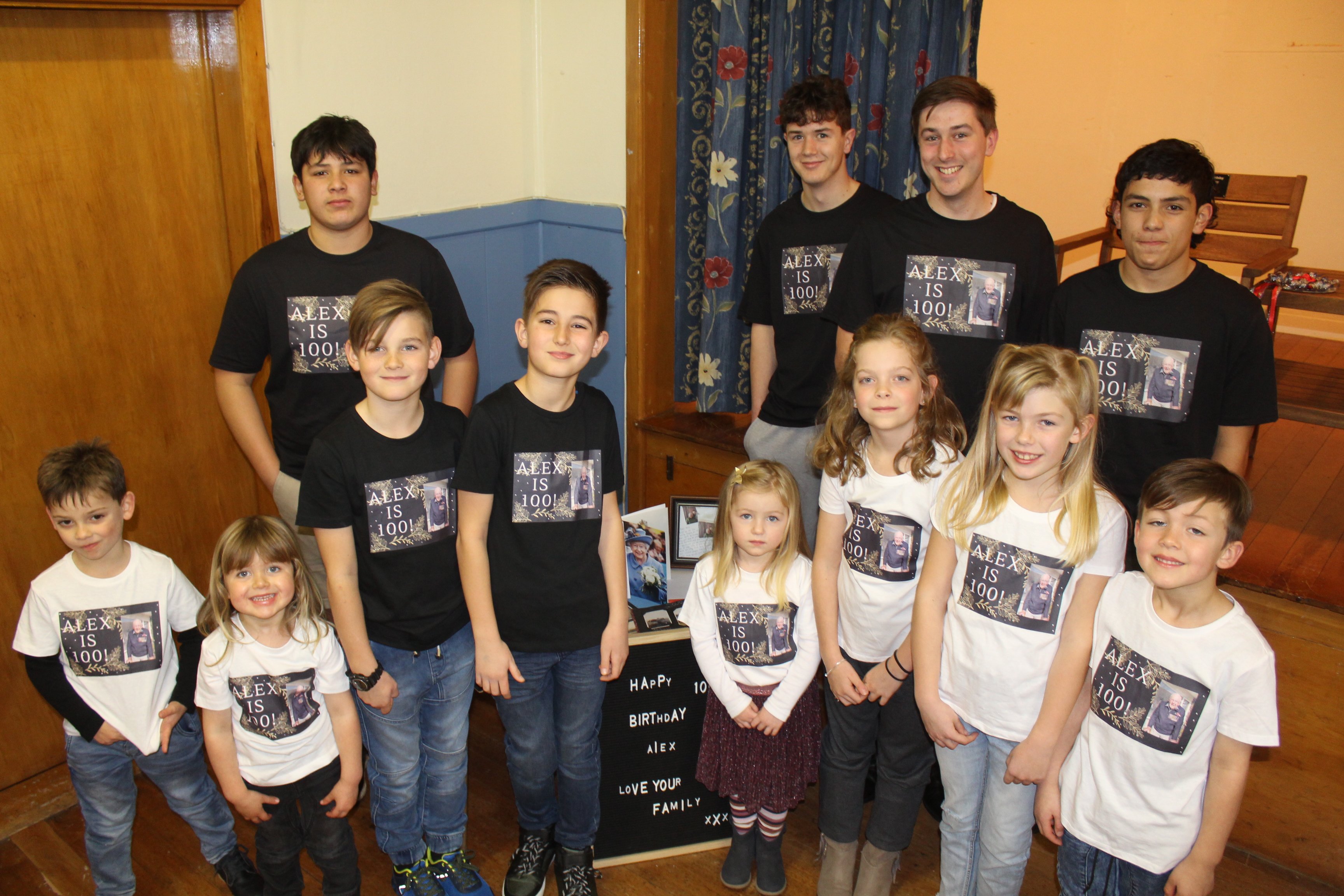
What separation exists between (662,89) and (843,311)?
118 centimetres

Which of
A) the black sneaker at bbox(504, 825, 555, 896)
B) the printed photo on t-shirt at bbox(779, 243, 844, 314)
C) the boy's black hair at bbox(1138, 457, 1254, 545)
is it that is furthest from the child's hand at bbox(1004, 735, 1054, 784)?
the printed photo on t-shirt at bbox(779, 243, 844, 314)

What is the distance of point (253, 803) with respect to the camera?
1.83m

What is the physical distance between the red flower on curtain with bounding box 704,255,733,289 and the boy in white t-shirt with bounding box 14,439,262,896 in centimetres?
166

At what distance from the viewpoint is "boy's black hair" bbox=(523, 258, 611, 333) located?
5.99 feet

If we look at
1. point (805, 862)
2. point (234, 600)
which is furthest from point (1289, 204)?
point (234, 600)

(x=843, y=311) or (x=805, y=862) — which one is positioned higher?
(x=843, y=311)

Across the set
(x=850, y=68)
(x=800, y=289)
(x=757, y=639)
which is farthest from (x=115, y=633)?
(x=850, y=68)

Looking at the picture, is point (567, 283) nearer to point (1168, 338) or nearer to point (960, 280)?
point (960, 280)

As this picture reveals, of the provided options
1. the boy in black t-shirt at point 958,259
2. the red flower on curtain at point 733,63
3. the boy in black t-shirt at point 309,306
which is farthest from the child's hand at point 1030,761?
the red flower on curtain at point 733,63

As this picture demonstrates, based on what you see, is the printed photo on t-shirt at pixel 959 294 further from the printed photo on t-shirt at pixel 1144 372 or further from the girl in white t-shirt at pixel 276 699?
the girl in white t-shirt at pixel 276 699

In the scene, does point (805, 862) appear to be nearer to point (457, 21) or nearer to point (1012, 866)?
point (1012, 866)

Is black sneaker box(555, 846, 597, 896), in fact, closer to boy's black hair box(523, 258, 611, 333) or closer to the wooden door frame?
boy's black hair box(523, 258, 611, 333)

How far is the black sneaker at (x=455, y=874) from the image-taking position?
6.70 feet

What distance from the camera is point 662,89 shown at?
2.91 metres
